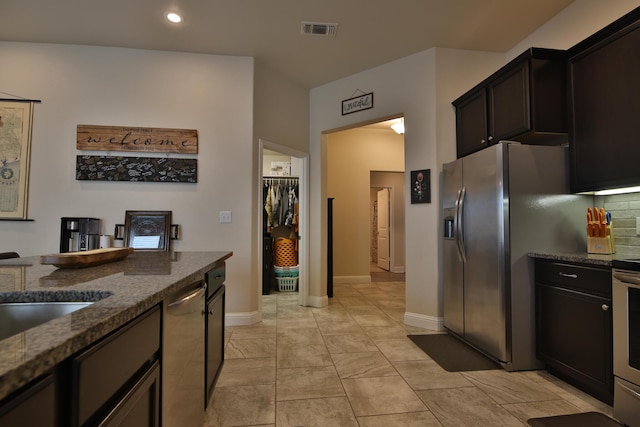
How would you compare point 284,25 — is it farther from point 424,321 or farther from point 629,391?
point 629,391

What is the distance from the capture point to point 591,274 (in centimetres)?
196

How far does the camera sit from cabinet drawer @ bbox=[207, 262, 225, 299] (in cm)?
174

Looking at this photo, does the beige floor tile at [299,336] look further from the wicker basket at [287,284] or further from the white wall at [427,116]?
the wicker basket at [287,284]

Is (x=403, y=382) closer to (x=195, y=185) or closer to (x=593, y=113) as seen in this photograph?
(x=593, y=113)

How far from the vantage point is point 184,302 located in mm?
1229

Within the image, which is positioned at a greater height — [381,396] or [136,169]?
[136,169]

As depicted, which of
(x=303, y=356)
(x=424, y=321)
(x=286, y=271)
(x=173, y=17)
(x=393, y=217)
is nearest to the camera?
(x=303, y=356)

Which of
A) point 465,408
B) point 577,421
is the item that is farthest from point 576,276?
point 465,408

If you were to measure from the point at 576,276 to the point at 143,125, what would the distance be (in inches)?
161

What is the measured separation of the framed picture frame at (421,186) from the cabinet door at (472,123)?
0.41 metres

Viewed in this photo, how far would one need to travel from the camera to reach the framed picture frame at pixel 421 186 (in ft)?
11.1

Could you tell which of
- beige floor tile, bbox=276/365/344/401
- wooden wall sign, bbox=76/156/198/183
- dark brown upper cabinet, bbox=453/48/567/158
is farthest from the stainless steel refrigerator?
wooden wall sign, bbox=76/156/198/183

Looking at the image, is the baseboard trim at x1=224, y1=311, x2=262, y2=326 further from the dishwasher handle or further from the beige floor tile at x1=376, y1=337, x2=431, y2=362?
the dishwasher handle

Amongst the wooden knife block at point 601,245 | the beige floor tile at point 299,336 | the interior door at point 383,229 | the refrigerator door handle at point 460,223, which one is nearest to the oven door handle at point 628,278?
the wooden knife block at point 601,245
